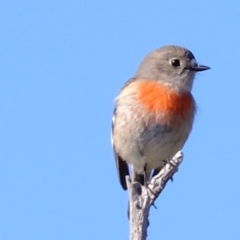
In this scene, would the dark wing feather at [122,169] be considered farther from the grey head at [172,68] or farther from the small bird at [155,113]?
the grey head at [172,68]

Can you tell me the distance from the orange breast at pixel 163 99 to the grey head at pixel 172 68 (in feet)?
0.53

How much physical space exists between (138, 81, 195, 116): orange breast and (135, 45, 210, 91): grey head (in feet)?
0.53

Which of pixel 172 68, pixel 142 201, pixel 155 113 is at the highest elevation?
pixel 172 68

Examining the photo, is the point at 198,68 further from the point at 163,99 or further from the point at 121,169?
the point at 121,169

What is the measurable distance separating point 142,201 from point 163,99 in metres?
3.13

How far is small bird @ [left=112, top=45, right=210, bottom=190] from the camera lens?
8680mm

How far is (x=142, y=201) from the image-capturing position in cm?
591

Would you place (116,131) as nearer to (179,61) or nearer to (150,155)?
(150,155)

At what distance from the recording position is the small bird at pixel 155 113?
342 inches

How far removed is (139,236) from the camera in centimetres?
556

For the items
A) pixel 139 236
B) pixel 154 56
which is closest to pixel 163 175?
pixel 139 236

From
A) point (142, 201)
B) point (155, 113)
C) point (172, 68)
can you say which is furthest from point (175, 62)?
point (142, 201)

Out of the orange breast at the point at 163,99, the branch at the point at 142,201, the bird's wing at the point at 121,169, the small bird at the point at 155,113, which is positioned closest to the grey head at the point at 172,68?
the small bird at the point at 155,113

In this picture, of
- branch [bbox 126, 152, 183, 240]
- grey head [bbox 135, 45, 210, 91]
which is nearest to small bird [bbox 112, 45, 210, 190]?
grey head [bbox 135, 45, 210, 91]
